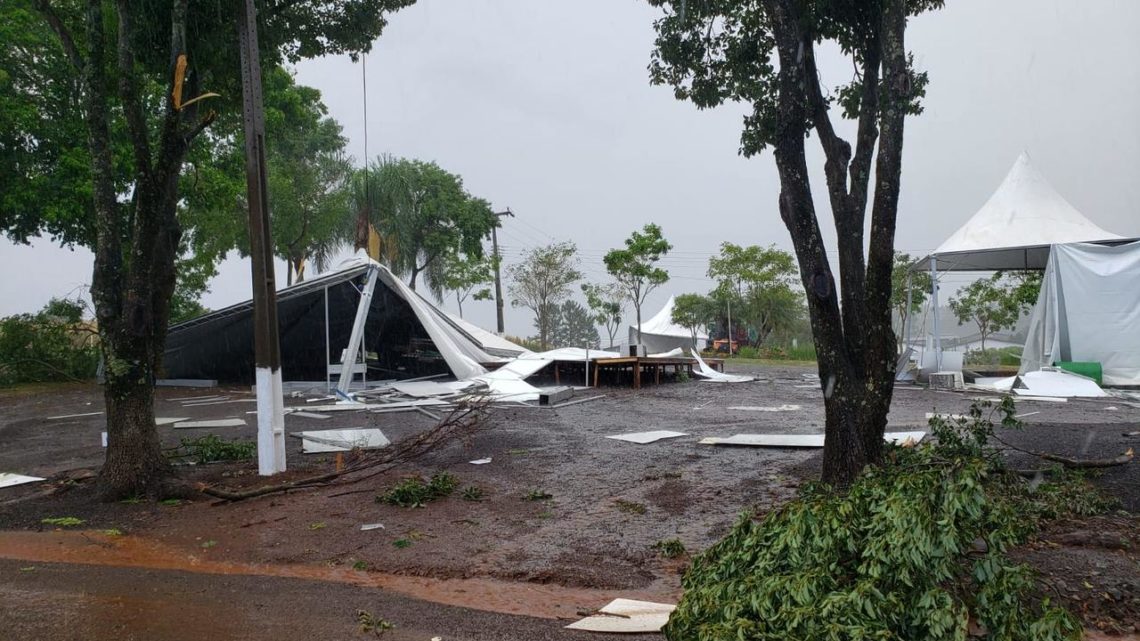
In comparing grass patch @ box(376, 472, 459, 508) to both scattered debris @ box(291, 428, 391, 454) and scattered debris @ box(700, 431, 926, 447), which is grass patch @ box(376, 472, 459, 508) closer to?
scattered debris @ box(291, 428, 391, 454)

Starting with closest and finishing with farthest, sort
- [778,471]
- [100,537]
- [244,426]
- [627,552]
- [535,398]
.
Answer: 1. [627,552]
2. [100,537]
3. [778,471]
4. [244,426]
5. [535,398]

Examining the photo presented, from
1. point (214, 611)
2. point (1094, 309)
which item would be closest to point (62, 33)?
point (214, 611)

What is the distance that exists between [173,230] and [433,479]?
3.86 meters

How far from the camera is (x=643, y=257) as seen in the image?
36.1 meters

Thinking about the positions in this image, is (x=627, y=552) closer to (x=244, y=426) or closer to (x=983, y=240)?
(x=244, y=426)

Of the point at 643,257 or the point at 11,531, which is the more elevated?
the point at 643,257

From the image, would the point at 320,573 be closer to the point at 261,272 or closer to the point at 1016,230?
the point at 261,272

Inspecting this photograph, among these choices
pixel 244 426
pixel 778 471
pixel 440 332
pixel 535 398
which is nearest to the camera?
pixel 778 471

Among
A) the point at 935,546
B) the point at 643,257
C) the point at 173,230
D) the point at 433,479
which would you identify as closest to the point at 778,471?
the point at 433,479

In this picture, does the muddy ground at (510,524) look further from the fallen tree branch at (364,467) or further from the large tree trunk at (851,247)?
the large tree trunk at (851,247)

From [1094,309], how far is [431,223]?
30.0m

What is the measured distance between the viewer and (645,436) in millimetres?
10891

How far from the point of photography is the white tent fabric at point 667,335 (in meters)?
51.2

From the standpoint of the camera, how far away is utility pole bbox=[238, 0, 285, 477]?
27.5 ft
